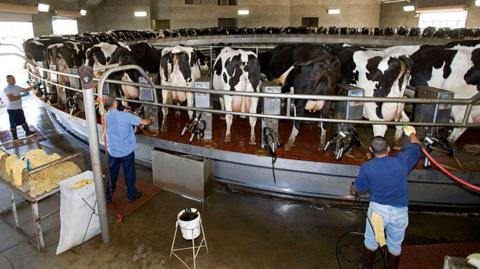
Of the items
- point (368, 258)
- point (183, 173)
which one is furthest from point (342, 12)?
point (368, 258)

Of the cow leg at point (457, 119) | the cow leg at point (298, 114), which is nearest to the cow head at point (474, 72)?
the cow leg at point (457, 119)

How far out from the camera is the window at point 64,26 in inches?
757

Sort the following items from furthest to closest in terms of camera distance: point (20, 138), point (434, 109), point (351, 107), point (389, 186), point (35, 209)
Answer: point (20, 138) < point (351, 107) < point (434, 109) < point (35, 209) < point (389, 186)

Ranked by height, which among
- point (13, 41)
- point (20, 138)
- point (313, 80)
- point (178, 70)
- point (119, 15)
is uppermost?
point (119, 15)

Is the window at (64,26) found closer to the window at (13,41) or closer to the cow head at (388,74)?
the window at (13,41)

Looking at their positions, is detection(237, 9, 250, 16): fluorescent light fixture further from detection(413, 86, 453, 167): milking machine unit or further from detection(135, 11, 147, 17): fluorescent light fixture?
detection(413, 86, 453, 167): milking machine unit

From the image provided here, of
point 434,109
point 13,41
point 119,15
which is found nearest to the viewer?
point 434,109

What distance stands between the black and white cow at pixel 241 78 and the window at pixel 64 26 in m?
17.6

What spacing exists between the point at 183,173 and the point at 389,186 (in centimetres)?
296

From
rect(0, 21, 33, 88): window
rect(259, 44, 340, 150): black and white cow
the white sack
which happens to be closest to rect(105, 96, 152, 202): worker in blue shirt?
the white sack

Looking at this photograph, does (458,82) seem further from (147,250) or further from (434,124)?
(147,250)

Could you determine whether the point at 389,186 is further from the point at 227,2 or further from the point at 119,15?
the point at 119,15

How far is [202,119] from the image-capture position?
18.2 ft

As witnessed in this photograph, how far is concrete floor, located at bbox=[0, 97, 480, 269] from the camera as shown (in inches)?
141
